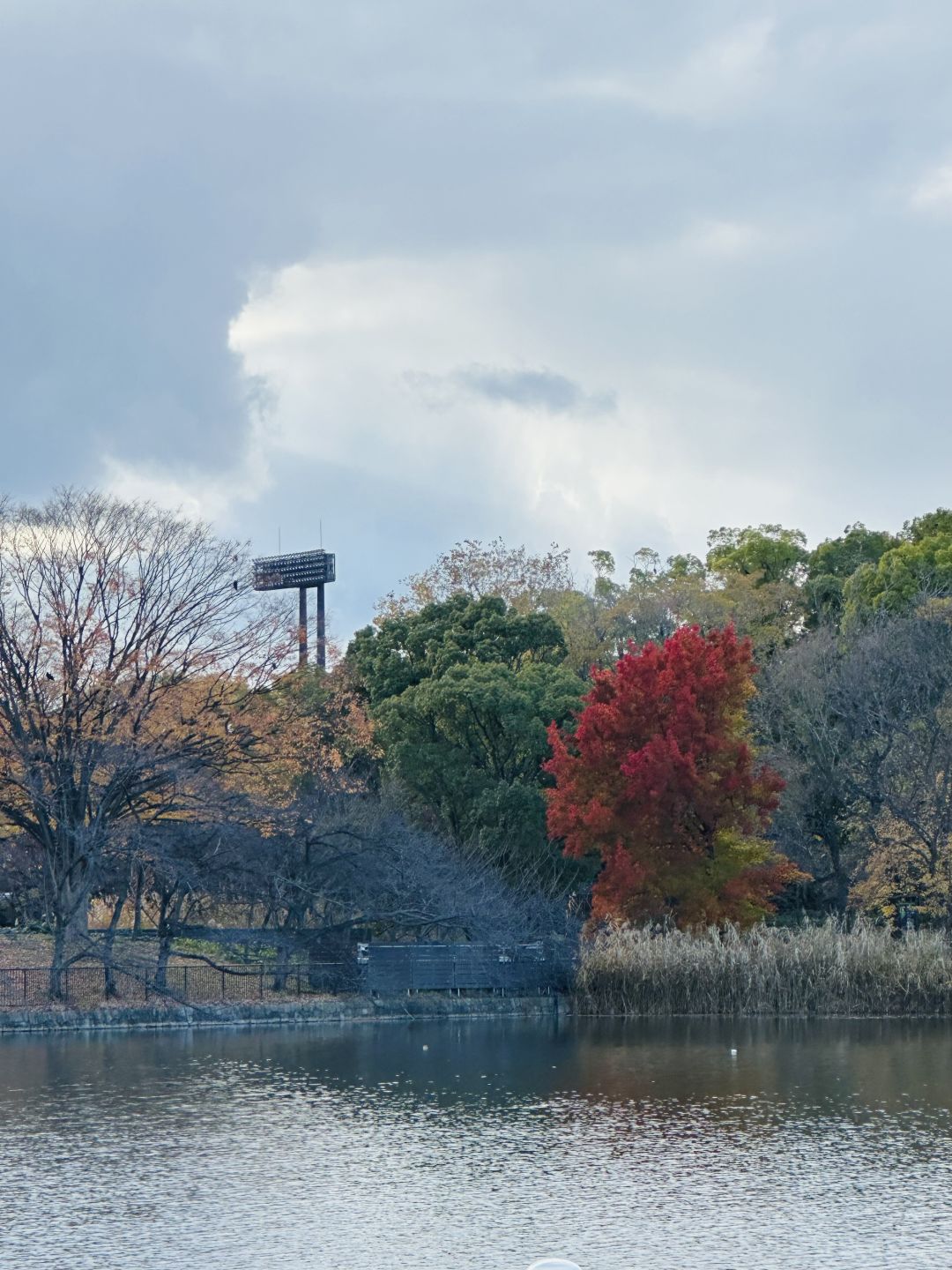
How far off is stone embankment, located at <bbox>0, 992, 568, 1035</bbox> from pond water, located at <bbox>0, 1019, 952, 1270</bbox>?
153 centimetres

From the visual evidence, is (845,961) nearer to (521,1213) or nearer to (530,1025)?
(530,1025)

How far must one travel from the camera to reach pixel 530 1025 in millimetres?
35250

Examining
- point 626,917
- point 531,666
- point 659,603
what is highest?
point 659,603

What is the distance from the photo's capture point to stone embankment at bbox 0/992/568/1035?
33.5m

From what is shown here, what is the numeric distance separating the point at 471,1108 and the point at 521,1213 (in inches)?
261

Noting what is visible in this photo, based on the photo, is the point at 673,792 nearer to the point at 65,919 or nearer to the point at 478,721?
the point at 478,721

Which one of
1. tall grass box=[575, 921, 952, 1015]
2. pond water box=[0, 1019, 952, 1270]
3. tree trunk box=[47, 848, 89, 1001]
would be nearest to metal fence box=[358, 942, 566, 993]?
tall grass box=[575, 921, 952, 1015]

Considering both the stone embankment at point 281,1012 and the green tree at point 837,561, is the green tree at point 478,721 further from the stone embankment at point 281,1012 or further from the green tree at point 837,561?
the green tree at point 837,561

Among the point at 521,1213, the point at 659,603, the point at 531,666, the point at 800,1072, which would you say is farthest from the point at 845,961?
the point at 659,603

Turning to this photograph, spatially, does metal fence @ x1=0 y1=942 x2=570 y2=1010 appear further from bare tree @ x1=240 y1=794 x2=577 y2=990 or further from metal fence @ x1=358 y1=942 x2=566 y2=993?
bare tree @ x1=240 y1=794 x2=577 y2=990

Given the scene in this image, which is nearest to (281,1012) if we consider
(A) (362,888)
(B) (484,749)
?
(A) (362,888)

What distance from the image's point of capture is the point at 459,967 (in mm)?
37656

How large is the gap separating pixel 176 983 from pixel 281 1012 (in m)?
2.87

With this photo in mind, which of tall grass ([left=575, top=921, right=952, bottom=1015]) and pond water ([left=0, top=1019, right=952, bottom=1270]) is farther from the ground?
tall grass ([left=575, top=921, right=952, bottom=1015])
